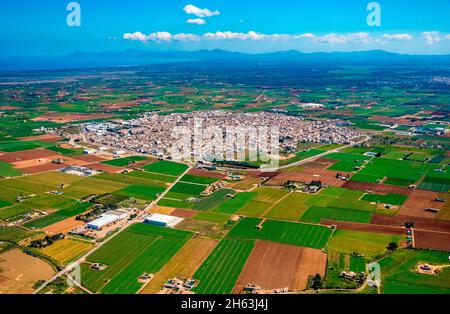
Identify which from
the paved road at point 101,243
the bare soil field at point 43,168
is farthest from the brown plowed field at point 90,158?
the paved road at point 101,243

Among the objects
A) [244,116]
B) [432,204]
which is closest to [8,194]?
[432,204]

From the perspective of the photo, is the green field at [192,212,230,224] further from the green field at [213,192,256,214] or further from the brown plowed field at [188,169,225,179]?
the brown plowed field at [188,169,225,179]

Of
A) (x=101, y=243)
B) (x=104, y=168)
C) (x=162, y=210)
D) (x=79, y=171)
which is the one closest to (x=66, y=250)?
(x=101, y=243)

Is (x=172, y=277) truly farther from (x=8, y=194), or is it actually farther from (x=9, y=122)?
(x=9, y=122)

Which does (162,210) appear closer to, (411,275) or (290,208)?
(290,208)

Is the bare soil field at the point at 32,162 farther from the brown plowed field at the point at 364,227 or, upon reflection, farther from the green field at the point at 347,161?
the brown plowed field at the point at 364,227
